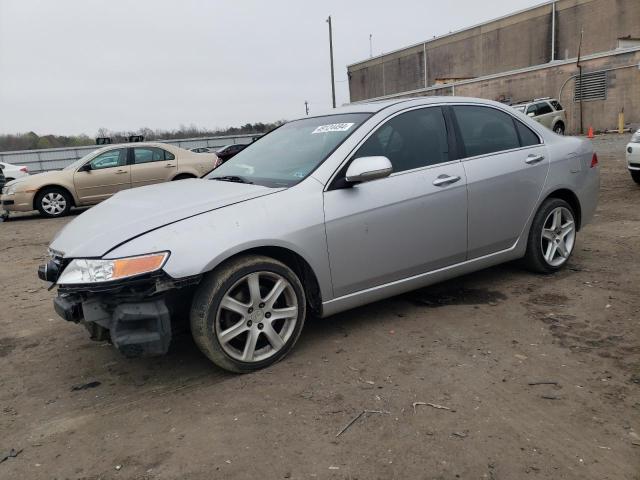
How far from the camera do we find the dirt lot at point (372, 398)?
2.40 metres

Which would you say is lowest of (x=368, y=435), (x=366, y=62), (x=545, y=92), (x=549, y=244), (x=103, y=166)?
(x=368, y=435)

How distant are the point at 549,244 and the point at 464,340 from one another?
1782 mm

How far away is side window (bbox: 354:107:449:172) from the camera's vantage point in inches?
150

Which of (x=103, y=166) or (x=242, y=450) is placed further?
(x=103, y=166)

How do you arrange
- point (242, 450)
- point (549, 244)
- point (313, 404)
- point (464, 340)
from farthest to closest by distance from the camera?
point (549, 244), point (464, 340), point (313, 404), point (242, 450)

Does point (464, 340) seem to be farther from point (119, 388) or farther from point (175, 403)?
point (119, 388)

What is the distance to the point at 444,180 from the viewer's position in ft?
13.1

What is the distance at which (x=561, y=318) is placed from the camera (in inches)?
153

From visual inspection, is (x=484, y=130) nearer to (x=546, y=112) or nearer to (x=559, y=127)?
(x=546, y=112)

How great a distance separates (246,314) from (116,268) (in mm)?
786

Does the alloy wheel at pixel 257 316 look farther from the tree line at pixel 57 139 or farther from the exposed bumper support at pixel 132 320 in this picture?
the tree line at pixel 57 139

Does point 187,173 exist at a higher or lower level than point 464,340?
higher

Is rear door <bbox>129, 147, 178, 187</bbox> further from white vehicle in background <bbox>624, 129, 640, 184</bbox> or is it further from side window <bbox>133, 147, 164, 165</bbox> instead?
white vehicle in background <bbox>624, 129, 640, 184</bbox>

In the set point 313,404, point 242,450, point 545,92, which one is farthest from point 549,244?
point 545,92
